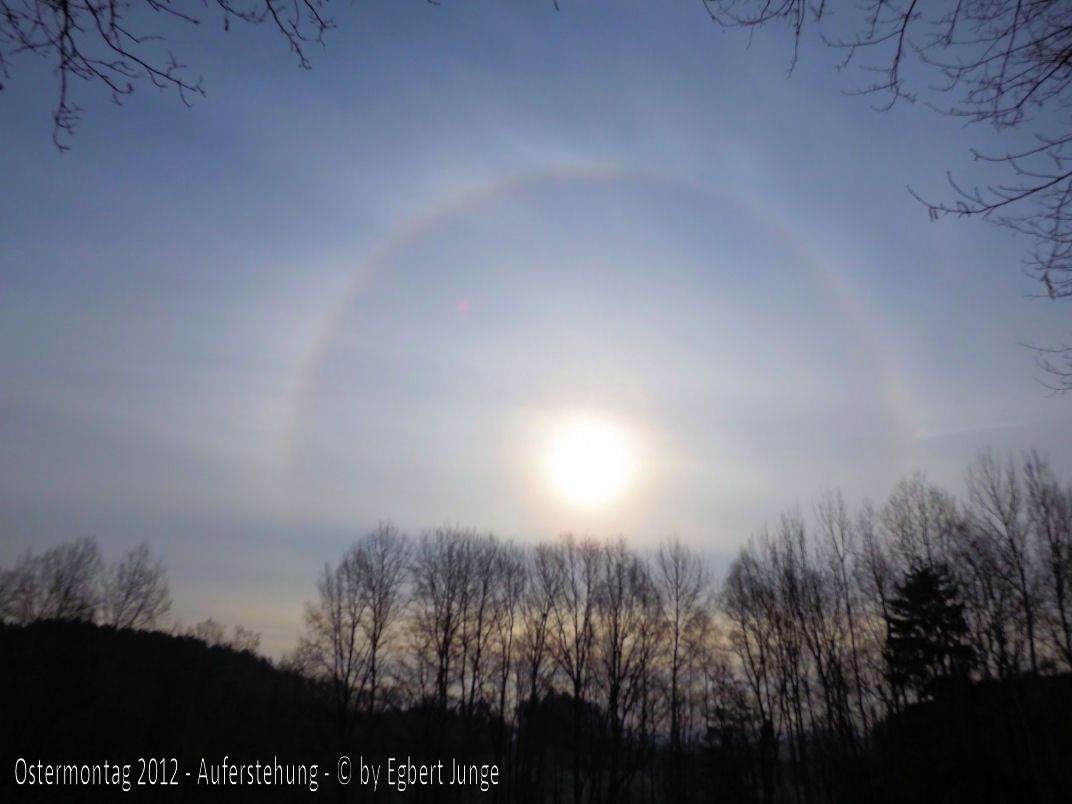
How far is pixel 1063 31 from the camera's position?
4.15 meters

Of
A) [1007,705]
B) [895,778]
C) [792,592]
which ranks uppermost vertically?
[792,592]

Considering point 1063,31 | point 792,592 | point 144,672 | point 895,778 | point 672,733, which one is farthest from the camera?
point 672,733

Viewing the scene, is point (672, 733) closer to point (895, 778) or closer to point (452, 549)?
point (895, 778)

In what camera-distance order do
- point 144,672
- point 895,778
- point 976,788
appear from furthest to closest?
point 144,672
point 895,778
point 976,788

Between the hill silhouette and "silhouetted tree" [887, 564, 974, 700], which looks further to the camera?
"silhouetted tree" [887, 564, 974, 700]

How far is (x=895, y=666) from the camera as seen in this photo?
3148cm

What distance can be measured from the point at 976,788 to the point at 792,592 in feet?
43.6

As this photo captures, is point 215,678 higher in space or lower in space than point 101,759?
higher

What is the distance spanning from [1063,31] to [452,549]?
39755 millimetres

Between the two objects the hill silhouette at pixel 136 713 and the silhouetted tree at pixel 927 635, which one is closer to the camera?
the hill silhouette at pixel 136 713

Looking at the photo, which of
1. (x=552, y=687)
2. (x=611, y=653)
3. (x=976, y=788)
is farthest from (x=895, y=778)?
(x=552, y=687)

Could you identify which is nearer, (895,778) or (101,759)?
(101,759)

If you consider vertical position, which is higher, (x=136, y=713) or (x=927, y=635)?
(x=927, y=635)

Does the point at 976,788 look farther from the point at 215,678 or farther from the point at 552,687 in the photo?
the point at 215,678
